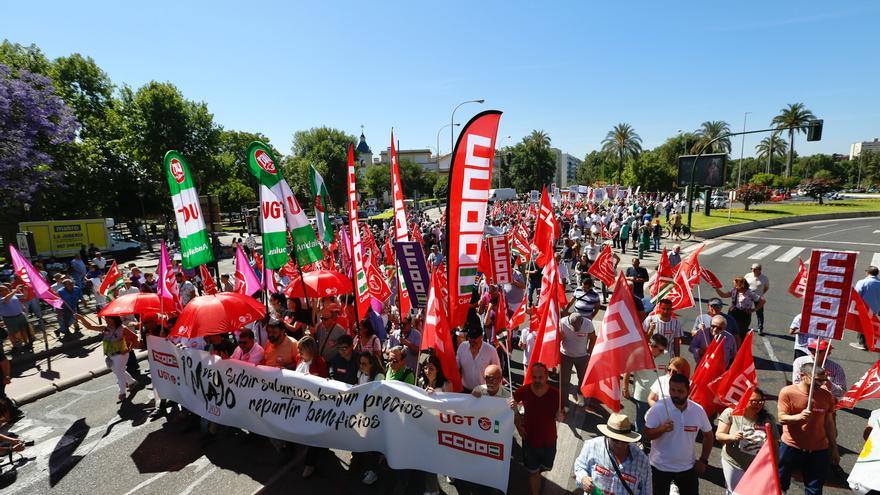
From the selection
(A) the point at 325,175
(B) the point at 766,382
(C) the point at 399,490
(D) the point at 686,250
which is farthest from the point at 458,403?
(A) the point at 325,175

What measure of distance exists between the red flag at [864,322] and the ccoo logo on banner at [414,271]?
584 cm

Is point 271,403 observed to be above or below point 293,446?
above

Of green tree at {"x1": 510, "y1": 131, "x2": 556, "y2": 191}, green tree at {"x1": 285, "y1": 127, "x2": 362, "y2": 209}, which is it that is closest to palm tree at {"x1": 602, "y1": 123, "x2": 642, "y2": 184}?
green tree at {"x1": 510, "y1": 131, "x2": 556, "y2": 191}

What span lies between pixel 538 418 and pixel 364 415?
194 centimetres

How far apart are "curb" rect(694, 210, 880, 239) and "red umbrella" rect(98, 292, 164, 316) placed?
27.5m

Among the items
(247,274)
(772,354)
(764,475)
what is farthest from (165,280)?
(772,354)

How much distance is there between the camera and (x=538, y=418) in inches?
162

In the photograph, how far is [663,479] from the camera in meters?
3.80

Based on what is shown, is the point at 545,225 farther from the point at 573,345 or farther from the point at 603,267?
the point at 573,345

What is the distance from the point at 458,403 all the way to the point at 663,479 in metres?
1.98

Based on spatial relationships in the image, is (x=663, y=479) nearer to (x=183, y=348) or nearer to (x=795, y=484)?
(x=795, y=484)

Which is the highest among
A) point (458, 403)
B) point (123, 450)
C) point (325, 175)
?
point (325, 175)

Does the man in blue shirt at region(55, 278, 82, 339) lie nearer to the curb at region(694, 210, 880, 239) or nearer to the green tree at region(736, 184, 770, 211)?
the curb at region(694, 210, 880, 239)

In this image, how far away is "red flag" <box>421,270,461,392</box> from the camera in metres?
4.91
